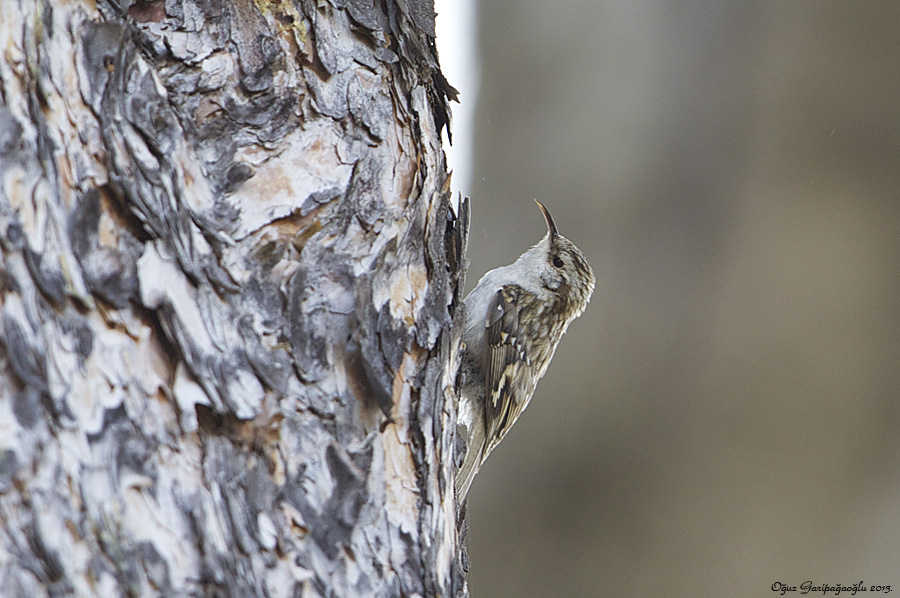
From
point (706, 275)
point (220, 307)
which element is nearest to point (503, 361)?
point (706, 275)

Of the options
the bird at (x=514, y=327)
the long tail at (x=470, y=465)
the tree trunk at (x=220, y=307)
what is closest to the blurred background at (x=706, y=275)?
the bird at (x=514, y=327)

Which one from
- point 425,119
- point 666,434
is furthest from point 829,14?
point 425,119

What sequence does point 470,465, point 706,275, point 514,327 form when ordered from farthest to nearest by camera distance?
point 514,327 < point 706,275 < point 470,465

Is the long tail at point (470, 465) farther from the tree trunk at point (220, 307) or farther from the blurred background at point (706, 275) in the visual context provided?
the tree trunk at point (220, 307)

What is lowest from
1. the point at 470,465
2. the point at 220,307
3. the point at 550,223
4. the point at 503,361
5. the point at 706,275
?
the point at 470,465

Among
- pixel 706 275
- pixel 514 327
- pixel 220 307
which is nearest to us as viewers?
pixel 220 307

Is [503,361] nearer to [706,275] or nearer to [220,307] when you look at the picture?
[706,275]

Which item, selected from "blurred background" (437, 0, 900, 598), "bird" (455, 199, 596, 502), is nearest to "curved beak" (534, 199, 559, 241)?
"bird" (455, 199, 596, 502)
